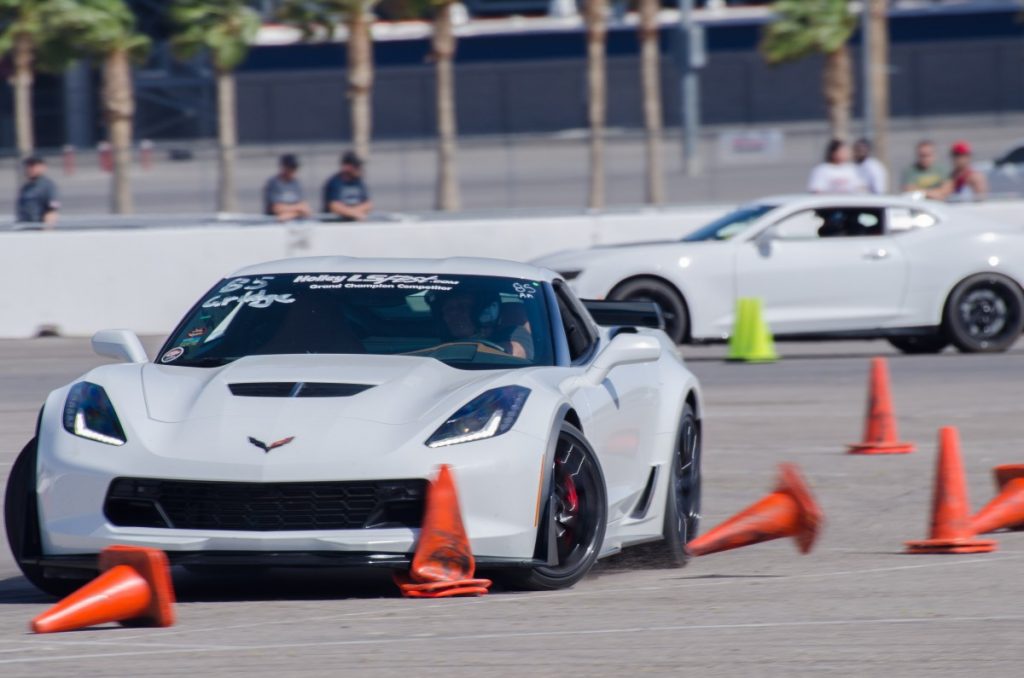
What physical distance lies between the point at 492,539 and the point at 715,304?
10.8 m

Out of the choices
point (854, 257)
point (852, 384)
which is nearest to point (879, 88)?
point (854, 257)

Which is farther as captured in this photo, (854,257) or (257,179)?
(257,179)

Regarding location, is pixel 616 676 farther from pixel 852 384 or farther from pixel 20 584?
pixel 852 384

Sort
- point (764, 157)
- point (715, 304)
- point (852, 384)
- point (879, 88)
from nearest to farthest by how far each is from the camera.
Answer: point (852, 384) → point (715, 304) → point (764, 157) → point (879, 88)

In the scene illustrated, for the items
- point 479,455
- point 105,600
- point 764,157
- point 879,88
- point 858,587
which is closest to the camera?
point 105,600

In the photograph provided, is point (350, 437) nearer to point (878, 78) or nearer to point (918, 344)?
point (918, 344)

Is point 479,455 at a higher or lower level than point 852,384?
higher

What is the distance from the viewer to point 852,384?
1491 cm

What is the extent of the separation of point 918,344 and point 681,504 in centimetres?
1053

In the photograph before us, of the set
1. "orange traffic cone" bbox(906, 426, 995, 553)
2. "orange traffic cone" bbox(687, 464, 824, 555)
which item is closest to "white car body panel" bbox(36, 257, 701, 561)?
"orange traffic cone" bbox(687, 464, 824, 555)

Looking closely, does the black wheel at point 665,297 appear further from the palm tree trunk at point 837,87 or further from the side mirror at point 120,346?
the palm tree trunk at point 837,87

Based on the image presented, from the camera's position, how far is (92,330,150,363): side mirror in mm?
7269

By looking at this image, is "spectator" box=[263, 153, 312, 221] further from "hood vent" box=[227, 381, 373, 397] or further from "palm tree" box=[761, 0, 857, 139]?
"palm tree" box=[761, 0, 857, 139]

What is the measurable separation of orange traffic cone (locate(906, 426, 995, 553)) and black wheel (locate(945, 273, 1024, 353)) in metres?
9.28
